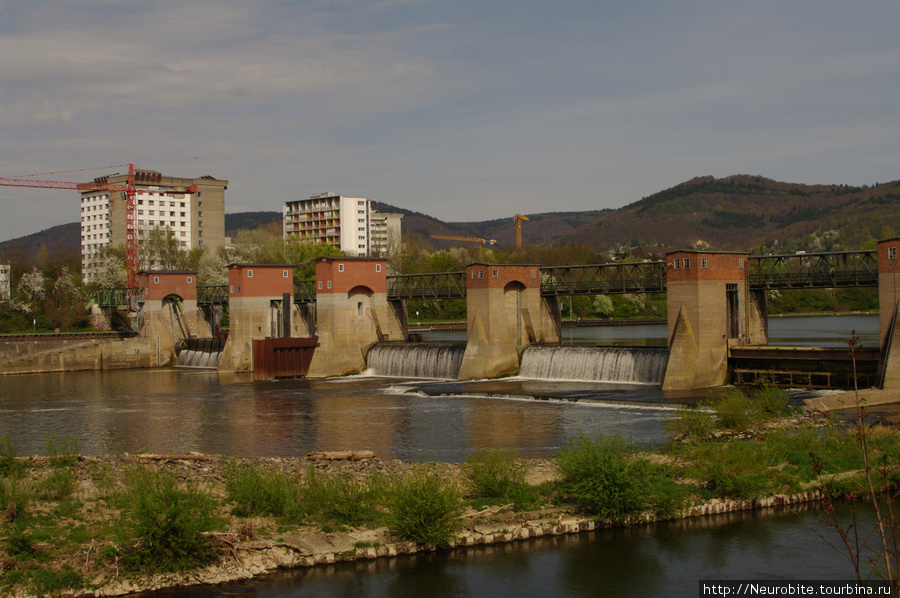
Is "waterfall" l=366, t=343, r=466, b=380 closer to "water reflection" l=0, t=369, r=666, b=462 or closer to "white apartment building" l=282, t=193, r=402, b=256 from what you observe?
"water reflection" l=0, t=369, r=666, b=462

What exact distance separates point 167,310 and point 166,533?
55.3m

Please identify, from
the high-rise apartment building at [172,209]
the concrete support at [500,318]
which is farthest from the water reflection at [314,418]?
the high-rise apartment building at [172,209]

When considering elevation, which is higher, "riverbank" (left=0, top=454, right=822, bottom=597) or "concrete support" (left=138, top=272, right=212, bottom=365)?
"concrete support" (left=138, top=272, right=212, bottom=365)

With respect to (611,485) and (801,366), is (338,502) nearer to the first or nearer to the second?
(611,485)

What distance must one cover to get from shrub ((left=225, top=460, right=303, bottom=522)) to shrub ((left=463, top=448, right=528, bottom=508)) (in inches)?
155

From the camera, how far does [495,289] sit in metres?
47.8

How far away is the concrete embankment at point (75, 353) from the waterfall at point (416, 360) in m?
22.0

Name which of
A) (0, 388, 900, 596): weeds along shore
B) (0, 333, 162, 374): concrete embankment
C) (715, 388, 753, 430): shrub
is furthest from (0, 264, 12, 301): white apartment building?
(715, 388, 753, 430): shrub

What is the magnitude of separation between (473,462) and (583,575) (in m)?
4.61

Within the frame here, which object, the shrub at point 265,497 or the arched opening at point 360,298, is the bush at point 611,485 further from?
the arched opening at point 360,298

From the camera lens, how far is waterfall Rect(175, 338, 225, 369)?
61.0 m

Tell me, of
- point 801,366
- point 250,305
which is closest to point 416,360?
point 250,305

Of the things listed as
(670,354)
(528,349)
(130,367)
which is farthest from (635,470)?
(130,367)

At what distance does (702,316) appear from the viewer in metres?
37.5
